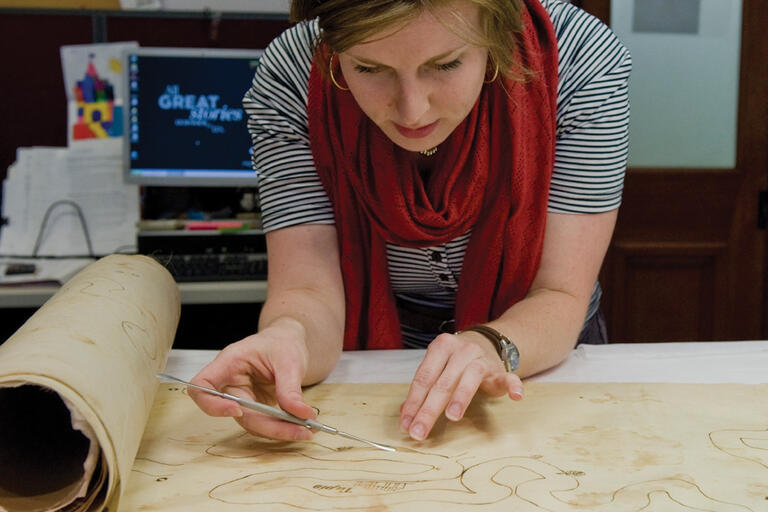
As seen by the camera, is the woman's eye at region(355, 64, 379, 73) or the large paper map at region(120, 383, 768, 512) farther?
the woman's eye at region(355, 64, 379, 73)

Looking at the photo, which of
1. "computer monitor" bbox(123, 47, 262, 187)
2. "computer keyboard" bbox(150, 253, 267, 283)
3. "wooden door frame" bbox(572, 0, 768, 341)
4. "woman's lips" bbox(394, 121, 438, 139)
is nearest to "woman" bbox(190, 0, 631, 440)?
"woman's lips" bbox(394, 121, 438, 139)

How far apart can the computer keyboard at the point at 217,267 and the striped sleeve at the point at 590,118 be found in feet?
3.04

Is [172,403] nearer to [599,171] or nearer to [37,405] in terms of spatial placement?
[37,405]

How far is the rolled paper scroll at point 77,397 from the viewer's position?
1.68 feet

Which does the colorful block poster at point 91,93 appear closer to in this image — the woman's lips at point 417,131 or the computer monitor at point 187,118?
the computer monitor at point 187,118

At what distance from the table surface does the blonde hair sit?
0.33 meters

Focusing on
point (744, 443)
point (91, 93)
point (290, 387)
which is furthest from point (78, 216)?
point (744, 443)

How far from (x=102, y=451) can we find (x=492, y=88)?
1.85 feet

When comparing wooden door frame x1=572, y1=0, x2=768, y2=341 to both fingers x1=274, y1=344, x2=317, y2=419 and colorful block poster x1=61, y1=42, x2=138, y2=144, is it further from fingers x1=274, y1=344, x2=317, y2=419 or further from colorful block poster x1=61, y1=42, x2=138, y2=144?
fingers x1=274, y1=344, x2=317, y2=419

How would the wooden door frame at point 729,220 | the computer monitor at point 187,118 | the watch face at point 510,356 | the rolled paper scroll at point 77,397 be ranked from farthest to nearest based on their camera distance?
the wooden door frame at point 729,220 < the computer monitor at point 187,118 < the watch face at point 510,356 < the rolled paper scroll at point 77,397

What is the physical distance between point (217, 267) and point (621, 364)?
1044 mm

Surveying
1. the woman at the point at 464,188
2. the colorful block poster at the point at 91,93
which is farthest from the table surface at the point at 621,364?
the colorful block poster at the point at 91,93

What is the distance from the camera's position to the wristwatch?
2.41 ft

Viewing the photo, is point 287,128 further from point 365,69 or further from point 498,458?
point 498,458
